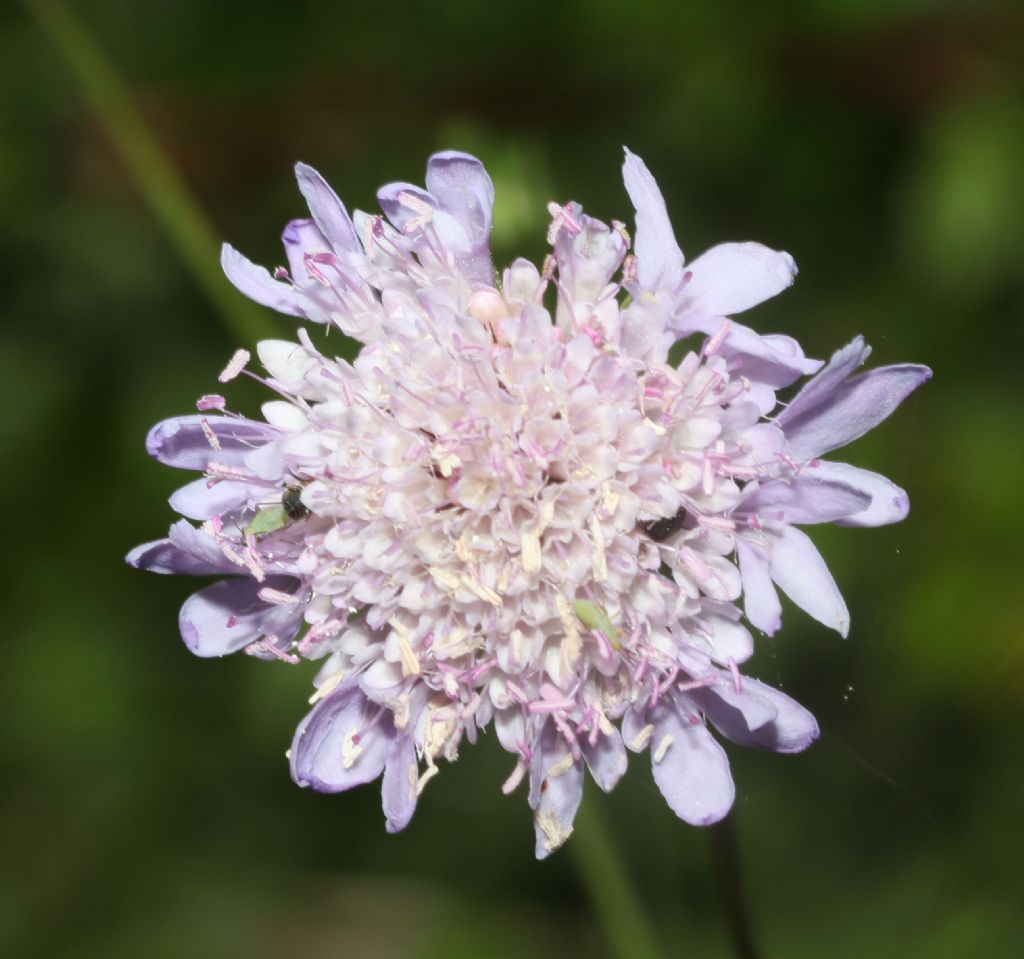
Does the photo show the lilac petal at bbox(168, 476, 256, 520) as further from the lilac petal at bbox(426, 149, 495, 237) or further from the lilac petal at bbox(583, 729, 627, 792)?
the lilac petal at bbox(583, 729, 627, 792)

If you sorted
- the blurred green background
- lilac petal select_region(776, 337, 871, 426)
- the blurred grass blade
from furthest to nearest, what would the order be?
the blurred green background → the blurred grass blade → lilac petal select_region(776, 337, 871, 426)

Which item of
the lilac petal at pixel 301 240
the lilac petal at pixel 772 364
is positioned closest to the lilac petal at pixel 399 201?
the lilac petal at pixel 301 240

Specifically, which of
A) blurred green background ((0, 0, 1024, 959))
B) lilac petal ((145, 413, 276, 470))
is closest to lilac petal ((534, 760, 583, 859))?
lilac petal ((145, 413, 276, 470))

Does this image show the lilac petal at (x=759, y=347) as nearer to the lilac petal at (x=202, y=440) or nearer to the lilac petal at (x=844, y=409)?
the lilac petal at (x=844, y=409)

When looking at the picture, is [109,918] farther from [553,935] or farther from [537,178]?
[537,178]

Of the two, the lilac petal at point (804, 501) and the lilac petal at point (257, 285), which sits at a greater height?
the lilac petal at point (257, 285)

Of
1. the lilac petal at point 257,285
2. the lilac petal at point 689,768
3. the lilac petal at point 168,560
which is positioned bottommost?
the lilac petal at point 689,768

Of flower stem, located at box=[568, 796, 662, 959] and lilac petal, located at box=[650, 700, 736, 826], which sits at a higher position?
lilac petal, located at box=[650, 700, 736, 826]
